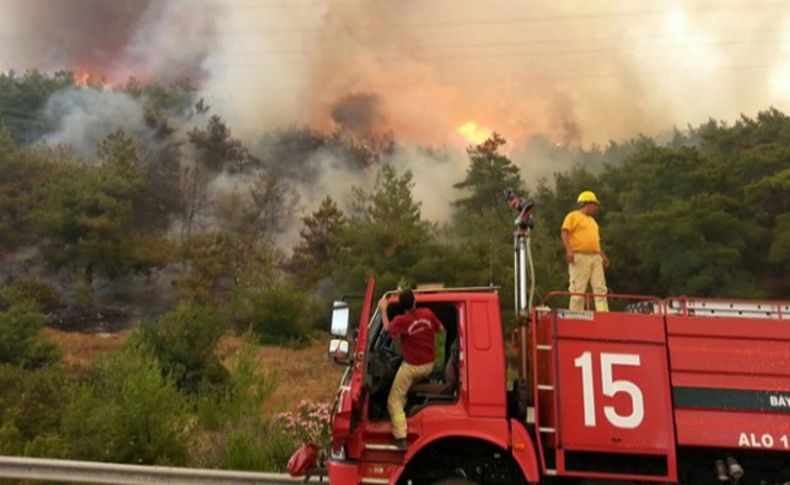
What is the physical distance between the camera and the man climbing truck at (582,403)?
608 cm

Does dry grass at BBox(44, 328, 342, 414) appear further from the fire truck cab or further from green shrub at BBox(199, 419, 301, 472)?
the fire truck cab

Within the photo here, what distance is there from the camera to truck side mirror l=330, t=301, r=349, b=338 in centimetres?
628

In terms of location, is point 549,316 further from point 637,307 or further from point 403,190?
point 403,190

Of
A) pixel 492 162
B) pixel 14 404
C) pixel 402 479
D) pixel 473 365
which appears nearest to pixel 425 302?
pixel 473 365

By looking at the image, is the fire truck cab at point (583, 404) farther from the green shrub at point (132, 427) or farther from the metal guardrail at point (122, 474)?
the green shrub at point (132, 427)

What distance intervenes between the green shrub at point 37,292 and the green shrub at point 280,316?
14.3 meters

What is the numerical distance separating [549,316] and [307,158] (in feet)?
258

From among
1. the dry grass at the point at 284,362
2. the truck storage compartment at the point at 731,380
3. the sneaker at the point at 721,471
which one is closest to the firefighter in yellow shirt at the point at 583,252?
the truck storage compartment at the point at 731,380

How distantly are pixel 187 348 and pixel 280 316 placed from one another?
Result: 1431 cm

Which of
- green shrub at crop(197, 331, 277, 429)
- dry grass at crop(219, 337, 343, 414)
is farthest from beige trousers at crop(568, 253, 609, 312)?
dry grass at crop(219, 337, 343, 414)

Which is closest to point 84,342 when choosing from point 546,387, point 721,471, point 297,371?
point 297,371

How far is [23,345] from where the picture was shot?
29.0 metres

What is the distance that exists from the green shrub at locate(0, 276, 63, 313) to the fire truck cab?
4251cm

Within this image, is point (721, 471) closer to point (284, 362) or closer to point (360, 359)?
point (360, 359)
